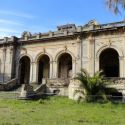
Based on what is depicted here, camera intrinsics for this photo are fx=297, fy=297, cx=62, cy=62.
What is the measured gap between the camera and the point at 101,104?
21500 mm

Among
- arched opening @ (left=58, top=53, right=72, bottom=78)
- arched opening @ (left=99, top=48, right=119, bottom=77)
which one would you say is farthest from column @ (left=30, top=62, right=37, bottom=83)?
arched opening @ (left=99, top=48, right=119, bottom=77)

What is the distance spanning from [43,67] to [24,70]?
3027 mm

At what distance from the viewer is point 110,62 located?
34.2 m

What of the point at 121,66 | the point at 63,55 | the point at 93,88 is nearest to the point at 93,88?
the point at 93,88

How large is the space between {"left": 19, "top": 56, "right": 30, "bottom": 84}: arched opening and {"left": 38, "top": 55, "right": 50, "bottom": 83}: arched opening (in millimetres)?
2101

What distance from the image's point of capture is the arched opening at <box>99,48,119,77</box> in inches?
1331

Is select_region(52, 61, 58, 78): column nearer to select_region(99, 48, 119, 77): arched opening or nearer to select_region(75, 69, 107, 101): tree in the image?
select_region(99, 48, 119, 77): arched opening

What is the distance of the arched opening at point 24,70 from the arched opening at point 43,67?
2.10m

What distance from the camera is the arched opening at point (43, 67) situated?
3823 cm

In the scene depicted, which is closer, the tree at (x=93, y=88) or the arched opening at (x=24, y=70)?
the tree at (x=93, y=88)

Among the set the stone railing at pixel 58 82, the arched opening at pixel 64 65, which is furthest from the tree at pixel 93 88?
the arched opening at pixel 64 65

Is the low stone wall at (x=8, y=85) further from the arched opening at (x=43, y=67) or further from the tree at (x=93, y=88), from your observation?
the tree at (x=93, y=88)

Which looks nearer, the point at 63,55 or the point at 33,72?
the point at 63,55

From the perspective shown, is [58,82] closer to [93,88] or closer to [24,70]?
[93,88]
